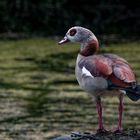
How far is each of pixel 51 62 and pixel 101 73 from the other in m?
9.20

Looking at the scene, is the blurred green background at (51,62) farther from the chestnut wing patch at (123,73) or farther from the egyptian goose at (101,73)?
the chestnut wing patch at (123,73)

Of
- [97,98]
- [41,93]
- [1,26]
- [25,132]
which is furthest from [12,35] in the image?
[97,98]

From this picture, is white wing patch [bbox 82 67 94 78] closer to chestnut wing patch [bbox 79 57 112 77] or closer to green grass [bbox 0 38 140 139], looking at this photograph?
chestnut wing patch [bbox 79 57 112 77]

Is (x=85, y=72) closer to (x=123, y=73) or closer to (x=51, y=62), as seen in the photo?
(x=123, y=73)

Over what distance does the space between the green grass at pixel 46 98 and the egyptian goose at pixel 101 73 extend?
2708 millimetres

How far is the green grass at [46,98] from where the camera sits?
357 inches

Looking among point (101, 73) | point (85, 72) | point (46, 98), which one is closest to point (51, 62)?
point (46, 98)

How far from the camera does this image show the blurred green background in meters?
9.34

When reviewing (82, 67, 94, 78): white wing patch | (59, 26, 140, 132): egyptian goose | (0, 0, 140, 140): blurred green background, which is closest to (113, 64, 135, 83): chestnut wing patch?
(59, 26, 140, 132): egyptian goose

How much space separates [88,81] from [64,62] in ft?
30.1

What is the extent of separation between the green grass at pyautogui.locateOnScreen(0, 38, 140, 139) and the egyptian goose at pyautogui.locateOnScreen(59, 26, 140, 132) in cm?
271

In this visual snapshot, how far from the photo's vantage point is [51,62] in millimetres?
14703

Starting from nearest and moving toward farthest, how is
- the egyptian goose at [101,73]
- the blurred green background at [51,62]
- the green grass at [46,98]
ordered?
the egyptian goose at [101,73], the green grass at [46,98], the blurred green background at [51,62]

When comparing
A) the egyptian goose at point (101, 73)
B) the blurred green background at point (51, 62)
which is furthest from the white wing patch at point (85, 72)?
the blurred green background at point (51, 62)
